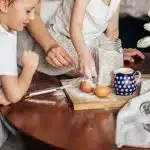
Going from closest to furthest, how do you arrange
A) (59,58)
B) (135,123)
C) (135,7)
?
(135,123) → (59,58) → (135,7)

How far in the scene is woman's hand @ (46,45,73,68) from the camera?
1.39 m

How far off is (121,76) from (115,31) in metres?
0.53

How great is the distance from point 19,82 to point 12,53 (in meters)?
0.10

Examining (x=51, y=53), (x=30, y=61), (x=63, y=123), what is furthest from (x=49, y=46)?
(x=63, y=123)

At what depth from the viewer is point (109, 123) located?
1.12 meters

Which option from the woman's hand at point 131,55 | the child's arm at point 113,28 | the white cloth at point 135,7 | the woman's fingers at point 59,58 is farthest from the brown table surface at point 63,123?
the white cloth at point 135,7

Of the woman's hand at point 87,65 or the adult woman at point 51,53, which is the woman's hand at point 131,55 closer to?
the adult woman at point 51,53

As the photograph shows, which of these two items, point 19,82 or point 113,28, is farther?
point 113,28

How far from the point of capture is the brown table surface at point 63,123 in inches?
40.3

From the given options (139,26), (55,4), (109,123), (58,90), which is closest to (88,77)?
(58,90)

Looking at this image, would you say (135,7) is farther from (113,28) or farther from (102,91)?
(102,91)

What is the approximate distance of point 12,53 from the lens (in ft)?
4.14

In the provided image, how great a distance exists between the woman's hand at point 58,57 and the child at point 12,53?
0.38 feet

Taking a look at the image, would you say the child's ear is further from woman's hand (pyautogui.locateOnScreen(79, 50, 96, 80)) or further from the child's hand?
woman's hand (pyautogui.locateOnScreen(79, 50, 96, 80))
